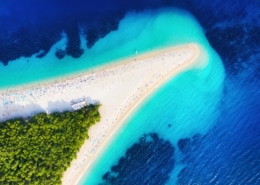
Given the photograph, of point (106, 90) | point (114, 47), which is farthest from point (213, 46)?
point (106, 90)

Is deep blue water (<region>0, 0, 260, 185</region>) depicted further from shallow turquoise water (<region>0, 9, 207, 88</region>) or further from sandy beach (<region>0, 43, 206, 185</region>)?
sandy beach (<region>0, 43, 206, 185</region>)

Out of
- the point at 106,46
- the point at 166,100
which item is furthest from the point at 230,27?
the point at 106,46

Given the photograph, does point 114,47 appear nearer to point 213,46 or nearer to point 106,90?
point 106,90

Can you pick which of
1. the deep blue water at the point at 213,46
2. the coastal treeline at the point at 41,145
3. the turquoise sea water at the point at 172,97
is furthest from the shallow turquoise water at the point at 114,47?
the coastal treeline at the point at 41,145

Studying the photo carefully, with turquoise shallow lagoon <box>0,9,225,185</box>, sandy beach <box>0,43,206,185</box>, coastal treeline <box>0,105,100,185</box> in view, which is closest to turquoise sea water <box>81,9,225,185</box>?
turquoise shallow lagoon <box>0,9,225,185</box>

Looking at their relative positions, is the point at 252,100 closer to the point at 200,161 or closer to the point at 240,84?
the point at 240,84
